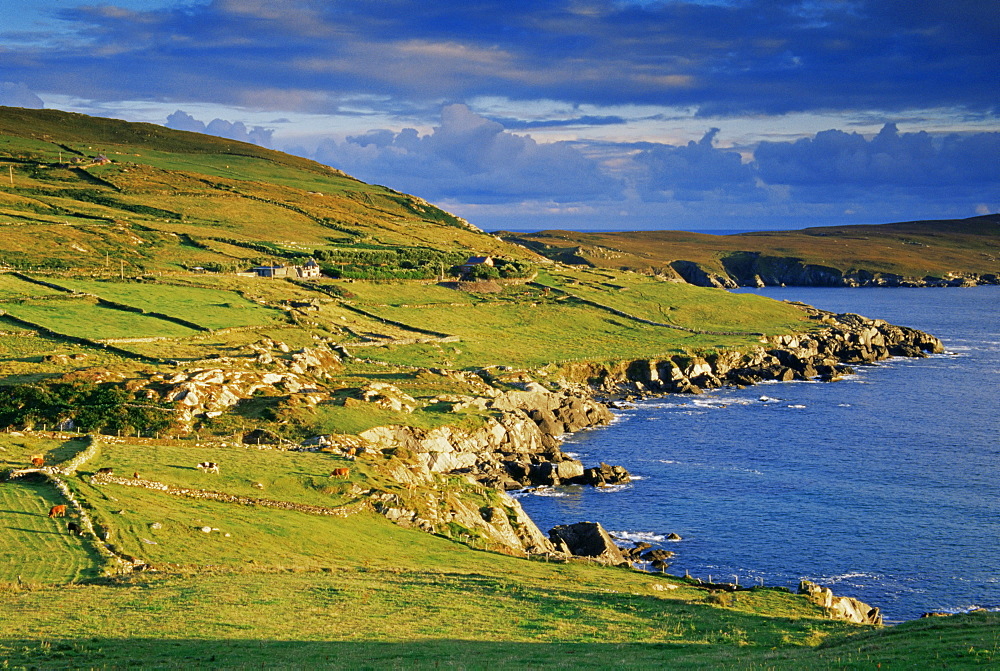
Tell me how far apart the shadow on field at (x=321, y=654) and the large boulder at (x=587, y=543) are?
869 inches

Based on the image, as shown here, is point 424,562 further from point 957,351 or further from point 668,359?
point 957,351

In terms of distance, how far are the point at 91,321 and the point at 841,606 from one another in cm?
8512

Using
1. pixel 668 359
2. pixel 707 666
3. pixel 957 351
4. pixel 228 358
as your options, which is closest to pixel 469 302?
pixel 668 359

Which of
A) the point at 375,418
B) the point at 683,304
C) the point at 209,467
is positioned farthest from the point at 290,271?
the point at 209,467

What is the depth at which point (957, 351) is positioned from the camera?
16100cm

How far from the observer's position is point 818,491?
243 ft

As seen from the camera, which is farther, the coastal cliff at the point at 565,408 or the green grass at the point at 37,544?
the coastal cliff at the point at 565,408

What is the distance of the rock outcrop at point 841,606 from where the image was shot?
43.1 metres

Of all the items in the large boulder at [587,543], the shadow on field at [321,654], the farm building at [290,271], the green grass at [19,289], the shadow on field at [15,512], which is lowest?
the large boulder at [587,543]

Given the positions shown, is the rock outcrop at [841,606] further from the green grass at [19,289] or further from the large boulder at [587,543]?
the green grass at [19,289]

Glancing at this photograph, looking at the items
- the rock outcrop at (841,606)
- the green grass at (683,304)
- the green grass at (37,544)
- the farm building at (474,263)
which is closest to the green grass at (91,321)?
the green grass at (37,544)

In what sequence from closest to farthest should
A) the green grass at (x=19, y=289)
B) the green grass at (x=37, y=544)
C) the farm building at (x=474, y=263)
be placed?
the green grass at (x=37, y=544) → the green grass at (x=19, y=289) → the farm building at (x=474, y=263)

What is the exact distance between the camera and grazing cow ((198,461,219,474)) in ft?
172

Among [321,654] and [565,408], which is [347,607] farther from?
[565,408]
